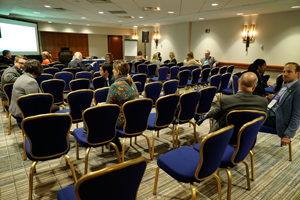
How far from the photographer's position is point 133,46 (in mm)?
16188

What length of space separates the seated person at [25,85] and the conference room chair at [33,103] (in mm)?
306

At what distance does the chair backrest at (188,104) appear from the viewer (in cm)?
298

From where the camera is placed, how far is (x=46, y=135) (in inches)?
78.1

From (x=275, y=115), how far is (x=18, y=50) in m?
12.7

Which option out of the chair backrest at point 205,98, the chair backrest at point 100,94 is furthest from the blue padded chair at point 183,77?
the chair backrest at point 100,94

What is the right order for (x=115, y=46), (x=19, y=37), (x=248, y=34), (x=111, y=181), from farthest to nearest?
(x=115, y=46)
(x=19, y=37)
(x=248, y=34)
(x=111, y=181)

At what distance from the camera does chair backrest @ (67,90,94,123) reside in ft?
9.88

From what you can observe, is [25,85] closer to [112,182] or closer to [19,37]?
[112,182]

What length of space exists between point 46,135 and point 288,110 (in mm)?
3074

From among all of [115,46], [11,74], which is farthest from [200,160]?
[115,46]

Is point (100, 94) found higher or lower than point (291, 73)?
lower

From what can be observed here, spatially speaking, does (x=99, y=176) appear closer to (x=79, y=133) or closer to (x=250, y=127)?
(x=250, y=127)

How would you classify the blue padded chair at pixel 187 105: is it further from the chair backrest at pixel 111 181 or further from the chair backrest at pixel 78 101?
the chair backrest at pixel 111 181

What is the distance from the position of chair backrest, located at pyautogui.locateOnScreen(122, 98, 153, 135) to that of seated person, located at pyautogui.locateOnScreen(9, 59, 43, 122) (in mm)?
1643
